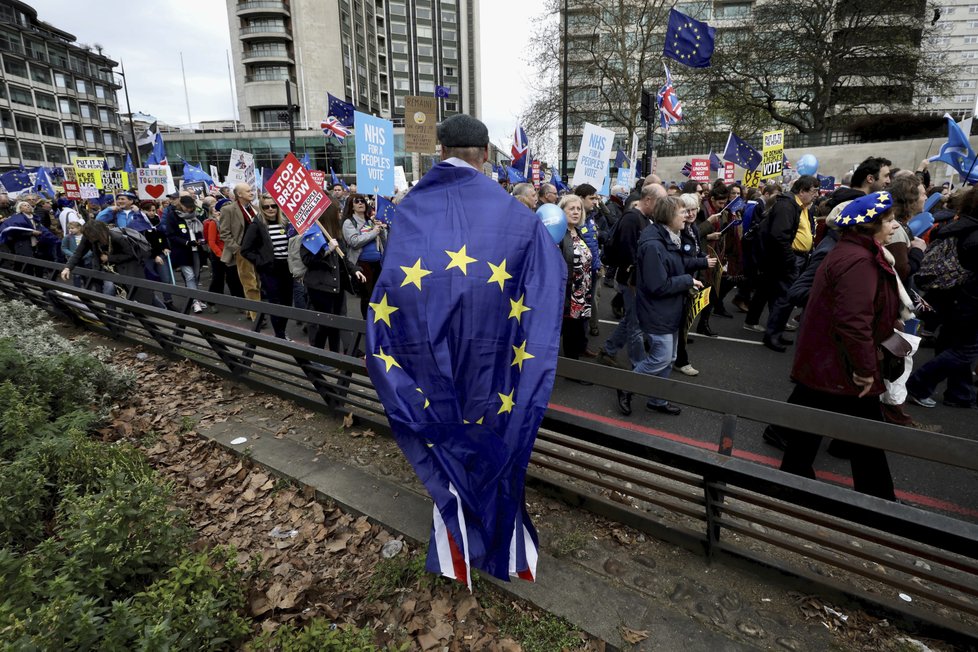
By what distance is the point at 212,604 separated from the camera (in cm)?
207

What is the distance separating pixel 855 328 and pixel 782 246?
4.22 meters

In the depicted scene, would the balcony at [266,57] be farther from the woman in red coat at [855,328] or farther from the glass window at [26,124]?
the woman in red coat at [855,328]

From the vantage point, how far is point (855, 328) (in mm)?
2863

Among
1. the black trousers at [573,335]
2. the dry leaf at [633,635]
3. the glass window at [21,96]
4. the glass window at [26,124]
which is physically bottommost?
the dry leaf at [633,635]

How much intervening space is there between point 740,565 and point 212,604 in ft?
7.68

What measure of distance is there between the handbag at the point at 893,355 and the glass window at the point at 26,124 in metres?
94.1

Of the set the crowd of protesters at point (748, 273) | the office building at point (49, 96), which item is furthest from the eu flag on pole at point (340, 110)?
the office building at point (49, 96)

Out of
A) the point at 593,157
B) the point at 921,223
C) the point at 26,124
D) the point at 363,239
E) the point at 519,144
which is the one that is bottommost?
the point at 363,239

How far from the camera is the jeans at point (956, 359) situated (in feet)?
14.4

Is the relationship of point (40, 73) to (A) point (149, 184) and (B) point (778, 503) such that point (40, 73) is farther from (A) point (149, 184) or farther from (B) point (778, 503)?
(B) point (778, 503)

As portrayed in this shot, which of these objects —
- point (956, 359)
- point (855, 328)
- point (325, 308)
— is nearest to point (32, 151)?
point (325, 308)

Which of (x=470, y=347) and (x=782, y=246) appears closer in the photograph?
(x=470, y=347)

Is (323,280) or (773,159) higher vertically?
(773,159)

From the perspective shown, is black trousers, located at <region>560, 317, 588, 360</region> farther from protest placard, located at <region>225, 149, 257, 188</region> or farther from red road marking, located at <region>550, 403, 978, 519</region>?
Result: protest placard, located at <region>225, 149, 257, 188</region>
